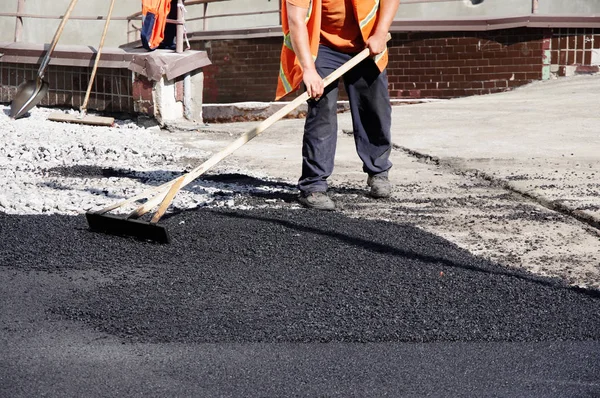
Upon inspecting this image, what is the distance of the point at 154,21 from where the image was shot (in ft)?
33.2

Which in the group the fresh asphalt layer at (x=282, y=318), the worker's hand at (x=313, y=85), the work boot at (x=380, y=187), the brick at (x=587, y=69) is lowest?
the fresh asphalt layer at (x=282, y=318)

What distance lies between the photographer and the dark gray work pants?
5.53 meters

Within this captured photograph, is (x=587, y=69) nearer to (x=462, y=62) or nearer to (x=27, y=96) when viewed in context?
(x=462, y=62)

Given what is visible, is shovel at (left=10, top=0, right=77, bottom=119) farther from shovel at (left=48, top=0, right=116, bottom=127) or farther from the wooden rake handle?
the wooden rake handle

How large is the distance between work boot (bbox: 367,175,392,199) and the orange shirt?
81 cm

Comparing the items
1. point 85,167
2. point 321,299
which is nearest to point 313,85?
point 321,299

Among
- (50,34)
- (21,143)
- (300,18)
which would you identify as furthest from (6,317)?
(50,34)

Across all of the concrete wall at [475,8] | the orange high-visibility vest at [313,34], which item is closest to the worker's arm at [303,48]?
the orange high-visibility vest at [313,34]

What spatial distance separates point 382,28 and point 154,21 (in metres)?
5.18

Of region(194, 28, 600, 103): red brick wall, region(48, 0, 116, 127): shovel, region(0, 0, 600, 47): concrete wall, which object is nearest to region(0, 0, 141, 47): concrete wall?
region(0, 0, 600, 47): concrete wall

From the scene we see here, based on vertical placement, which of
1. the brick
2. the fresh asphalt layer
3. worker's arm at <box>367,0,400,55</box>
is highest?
worker's arm at <box>367,0,400,55</box>

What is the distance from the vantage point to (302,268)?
413 centimetres

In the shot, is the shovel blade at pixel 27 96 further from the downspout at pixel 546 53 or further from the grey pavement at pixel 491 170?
the downspout at pixel 546 53

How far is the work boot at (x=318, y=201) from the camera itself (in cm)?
545
